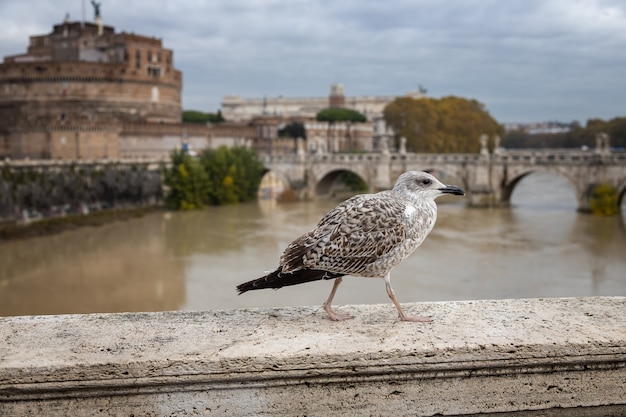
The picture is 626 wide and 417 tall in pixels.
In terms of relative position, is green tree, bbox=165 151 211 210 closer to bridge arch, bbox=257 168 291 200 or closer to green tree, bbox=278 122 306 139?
bridge arch, bbox=257 168 291 200

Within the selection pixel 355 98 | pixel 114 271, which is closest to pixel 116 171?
pixel 114 271

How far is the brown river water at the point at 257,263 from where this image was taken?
44.4ft

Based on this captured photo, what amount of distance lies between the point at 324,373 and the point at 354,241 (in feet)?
2.14

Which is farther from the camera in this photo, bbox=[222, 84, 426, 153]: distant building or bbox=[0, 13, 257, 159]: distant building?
bbox=[222, 84, 426, 153]: distant building

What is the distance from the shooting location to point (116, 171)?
1135 inches

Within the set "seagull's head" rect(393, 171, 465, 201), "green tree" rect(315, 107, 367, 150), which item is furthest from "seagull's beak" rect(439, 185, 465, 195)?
"green tree" rect(315, 107, 367, 150)

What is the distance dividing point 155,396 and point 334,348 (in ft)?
1.68

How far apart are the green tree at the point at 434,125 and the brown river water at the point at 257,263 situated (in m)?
15.7

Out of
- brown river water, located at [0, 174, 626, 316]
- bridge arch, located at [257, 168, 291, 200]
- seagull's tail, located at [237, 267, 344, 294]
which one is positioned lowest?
brown river water, located at [0, 174, 626, 316]

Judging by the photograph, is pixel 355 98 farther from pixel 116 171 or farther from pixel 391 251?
pixel 391 251

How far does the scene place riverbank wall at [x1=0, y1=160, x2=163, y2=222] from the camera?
76.5ft

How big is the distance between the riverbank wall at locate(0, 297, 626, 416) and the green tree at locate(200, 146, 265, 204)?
28454mm

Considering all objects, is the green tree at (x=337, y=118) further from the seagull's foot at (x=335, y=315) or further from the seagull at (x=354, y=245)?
the seagull's foot at (x=335, y=315)

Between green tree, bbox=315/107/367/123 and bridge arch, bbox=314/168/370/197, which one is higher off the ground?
green tree, bbox=315/107/367/123
